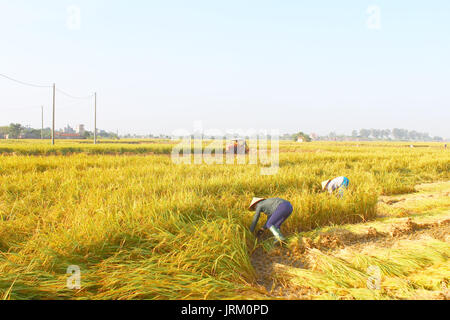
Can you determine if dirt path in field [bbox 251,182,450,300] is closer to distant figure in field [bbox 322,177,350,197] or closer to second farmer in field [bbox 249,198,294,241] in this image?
second farmer in field [bbox 249,198,294,241]

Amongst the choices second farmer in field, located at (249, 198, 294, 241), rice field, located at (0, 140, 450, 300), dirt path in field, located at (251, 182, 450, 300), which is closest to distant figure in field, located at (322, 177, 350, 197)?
rice field, located at (0, 140, 450, 300)

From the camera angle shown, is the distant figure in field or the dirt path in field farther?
the distant figure in field

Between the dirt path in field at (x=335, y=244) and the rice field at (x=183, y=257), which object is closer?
the rice field at (x=183, y=257)

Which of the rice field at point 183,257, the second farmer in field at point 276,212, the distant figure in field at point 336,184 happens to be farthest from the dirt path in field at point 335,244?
the distant figure in field at point 336,184

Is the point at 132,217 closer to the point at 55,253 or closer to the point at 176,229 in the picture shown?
the point at 176,229

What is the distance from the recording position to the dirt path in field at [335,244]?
6.89 ft

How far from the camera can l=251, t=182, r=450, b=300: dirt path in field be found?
2099 mm

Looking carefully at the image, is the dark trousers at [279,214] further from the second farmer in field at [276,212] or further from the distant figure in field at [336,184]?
the distant figure in field at [336,184]

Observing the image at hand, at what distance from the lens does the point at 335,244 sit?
270cm

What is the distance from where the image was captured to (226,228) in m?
2.67

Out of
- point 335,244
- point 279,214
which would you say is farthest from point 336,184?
Answer: point 279,214

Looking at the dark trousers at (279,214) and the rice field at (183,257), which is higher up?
the dark trousers at (279,214)

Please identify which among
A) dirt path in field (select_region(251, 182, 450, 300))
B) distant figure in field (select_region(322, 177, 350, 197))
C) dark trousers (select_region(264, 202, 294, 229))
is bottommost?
dirt path in field (select_region(251, 182, 450, 300))

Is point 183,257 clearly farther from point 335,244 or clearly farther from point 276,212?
point 335,244
